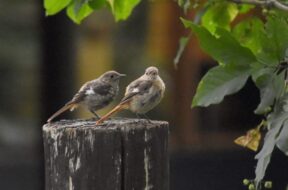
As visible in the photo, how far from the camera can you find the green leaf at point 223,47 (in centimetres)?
240

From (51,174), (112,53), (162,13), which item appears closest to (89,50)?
(112,53)

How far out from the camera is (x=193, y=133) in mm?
8164

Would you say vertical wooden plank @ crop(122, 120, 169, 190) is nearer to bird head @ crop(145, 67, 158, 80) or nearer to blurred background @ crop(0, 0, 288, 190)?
bird head @ crop(145, 67, 158, 80)

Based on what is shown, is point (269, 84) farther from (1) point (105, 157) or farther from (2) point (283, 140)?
(1) point (105, 157)

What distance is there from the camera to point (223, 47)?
2.41 meters

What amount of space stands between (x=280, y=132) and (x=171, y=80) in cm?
582

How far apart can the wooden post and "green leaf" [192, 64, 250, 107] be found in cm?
26

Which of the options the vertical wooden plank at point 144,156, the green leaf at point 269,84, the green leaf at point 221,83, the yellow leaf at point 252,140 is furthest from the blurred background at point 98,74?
the green leaf at point 269,84

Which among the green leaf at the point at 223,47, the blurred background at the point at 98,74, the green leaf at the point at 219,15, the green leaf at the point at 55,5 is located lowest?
the blurred background at the point at 98,74

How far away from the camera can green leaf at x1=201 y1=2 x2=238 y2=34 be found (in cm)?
346

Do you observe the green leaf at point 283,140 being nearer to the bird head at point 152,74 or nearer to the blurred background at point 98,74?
the bird head at point 152,74

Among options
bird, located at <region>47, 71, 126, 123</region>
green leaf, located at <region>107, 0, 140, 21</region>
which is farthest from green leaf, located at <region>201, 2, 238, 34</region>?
bird, located at <region>47, 71, 126, 123</region>

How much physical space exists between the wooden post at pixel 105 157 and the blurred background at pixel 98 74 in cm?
525

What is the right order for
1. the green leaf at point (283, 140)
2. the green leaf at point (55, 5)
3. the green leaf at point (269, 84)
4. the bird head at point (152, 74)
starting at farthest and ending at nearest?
the bird head at point (152, 74) → the green leaf at point (55, 5) → the green leaf at point (269, 84) → the green leaf at point (283, 140)
